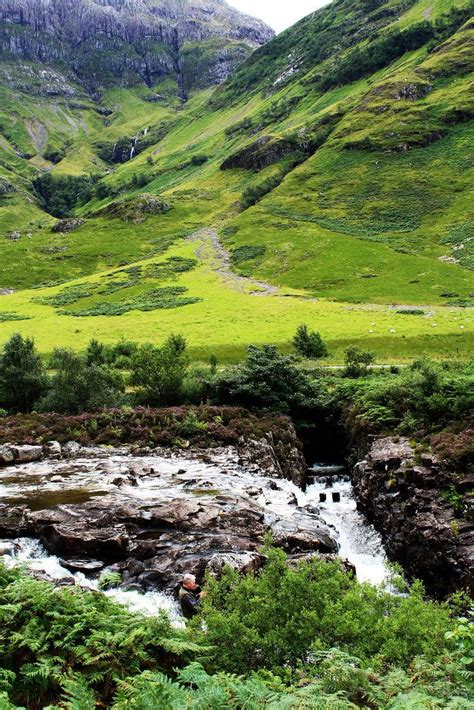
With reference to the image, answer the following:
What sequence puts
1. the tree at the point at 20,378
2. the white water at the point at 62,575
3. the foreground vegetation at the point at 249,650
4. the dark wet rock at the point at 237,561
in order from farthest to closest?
the tree at the point at 20,378
the dark wet rock at the point at 237,561
the white water at the point at 62,575
the foreground vegetation at the point at 249,650

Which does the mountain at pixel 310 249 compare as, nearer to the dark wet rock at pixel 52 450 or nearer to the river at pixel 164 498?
the river at pixel 164 498

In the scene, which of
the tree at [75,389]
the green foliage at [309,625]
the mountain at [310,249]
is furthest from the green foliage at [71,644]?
the mountain at [310,249]

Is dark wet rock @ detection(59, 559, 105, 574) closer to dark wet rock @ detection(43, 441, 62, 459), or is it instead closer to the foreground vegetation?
the foreground vegetation

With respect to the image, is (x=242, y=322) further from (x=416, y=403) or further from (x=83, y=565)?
(x=83, y=565)

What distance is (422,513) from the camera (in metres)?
21.4

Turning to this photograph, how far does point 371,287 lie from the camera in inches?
3979

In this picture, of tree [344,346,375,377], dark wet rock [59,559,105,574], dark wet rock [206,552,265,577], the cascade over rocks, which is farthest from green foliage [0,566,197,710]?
tree [344,346,375,377]

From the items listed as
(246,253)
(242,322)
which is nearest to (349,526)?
(242,322)

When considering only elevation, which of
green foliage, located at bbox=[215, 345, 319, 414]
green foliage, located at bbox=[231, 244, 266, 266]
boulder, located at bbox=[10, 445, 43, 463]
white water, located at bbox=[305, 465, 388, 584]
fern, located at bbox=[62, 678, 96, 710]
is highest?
green foliage, located at bbox=[231, 244, 266, 266]

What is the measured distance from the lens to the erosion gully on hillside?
608 inches

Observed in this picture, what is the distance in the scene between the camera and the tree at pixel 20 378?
4078 cm

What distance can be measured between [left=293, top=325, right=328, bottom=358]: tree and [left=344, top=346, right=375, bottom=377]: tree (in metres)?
8.70

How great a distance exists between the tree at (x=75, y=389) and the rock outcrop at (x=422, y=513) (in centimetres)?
2176

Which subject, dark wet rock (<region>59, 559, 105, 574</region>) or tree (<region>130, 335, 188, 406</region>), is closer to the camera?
dark wet rock (<region>59, 559, 105, 574</region>)
